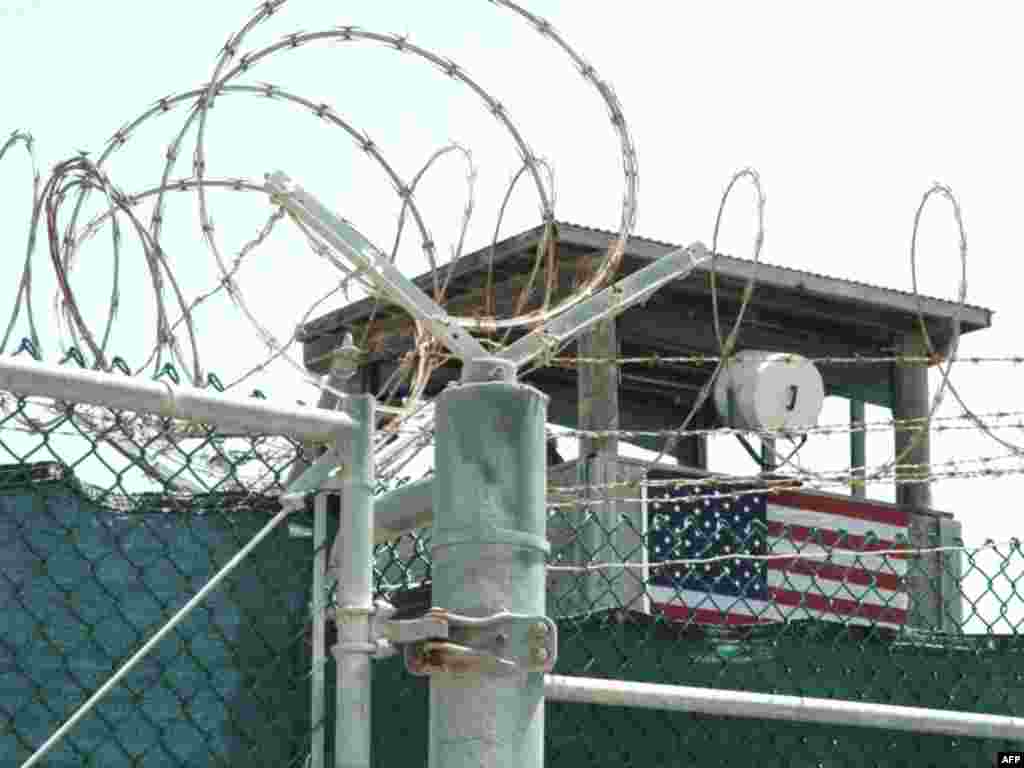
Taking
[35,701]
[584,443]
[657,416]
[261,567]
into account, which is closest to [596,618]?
[261,567]

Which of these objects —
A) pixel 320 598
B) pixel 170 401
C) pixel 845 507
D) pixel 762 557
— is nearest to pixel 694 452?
pixel 845 507

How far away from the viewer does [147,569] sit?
4234 millimetres

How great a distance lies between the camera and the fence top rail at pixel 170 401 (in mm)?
3629

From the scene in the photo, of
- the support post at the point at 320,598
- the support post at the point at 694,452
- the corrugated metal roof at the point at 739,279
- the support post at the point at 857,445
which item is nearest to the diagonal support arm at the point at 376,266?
the support post at the point at 320,598

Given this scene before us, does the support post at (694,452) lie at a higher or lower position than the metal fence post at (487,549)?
higher

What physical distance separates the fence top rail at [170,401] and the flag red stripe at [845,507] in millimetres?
13957

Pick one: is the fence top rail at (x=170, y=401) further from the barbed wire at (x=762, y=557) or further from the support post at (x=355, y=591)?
the barbed wire at (x=762, y=557)

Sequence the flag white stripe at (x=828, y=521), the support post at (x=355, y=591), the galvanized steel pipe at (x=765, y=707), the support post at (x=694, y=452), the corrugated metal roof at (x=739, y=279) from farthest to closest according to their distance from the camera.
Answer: the support post at (x=694, y=452), the flag white stripe at (x=828, y=521), the corrugated metal roof at (x=739, y=279), the galvanized steel pipe at (x=765, y=707), the support post at (x=355, y=591)

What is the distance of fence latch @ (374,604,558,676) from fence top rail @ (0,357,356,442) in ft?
1.32

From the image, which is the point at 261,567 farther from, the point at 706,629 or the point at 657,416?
the point at 657,416

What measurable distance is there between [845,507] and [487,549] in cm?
1502

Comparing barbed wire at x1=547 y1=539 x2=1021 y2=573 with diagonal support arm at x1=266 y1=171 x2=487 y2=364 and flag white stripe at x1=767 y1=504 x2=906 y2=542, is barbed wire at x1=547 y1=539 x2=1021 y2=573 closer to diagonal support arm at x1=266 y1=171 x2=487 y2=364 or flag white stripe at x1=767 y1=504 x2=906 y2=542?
diagonal support arm at x1=266 y1=171 x2=487 y2=364

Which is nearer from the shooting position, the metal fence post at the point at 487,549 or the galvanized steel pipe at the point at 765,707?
the metal fence post at the point at 487,549

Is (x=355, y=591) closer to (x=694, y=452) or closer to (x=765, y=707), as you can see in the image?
(x=765, y=707)
